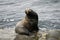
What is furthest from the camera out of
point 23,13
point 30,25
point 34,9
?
point 34,9

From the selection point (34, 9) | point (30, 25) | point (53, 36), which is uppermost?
point (30, 25)

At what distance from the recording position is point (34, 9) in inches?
646

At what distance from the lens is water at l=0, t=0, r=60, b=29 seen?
43.4 ft

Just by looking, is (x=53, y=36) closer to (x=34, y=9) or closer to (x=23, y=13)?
(x=23, y=13)

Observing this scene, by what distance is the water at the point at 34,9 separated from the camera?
13.2 metres

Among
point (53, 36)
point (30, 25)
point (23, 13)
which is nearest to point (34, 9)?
point (23, 13)

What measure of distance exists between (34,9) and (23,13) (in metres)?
1.10

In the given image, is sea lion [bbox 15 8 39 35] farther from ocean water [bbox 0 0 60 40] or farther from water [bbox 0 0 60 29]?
water [bbox 0 0 60 29]

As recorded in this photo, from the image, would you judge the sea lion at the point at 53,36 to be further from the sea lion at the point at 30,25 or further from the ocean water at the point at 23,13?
the ocean water at the point at 23,13

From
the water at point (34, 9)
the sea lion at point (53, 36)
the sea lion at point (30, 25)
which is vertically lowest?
the water at point (34, 9)

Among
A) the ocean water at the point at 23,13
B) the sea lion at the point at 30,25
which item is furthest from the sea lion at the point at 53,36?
the ocean water at the point at 23,13

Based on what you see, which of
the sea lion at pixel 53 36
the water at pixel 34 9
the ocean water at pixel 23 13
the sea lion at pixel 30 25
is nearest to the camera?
the sea lion at pixel 53 36

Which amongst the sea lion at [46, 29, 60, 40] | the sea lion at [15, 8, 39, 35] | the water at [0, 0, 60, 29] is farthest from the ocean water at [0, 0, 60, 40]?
the sea lion at [46, 29, 60, 40]

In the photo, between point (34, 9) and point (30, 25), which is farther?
point (34, 9)
